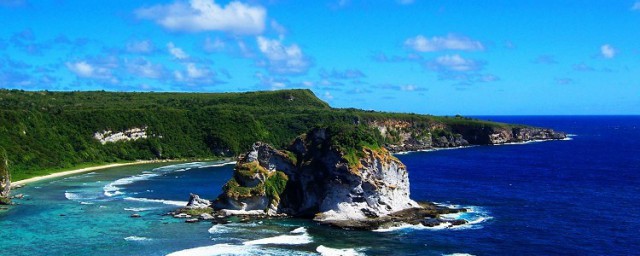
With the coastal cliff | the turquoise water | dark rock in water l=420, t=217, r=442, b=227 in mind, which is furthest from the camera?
the coastal cliff

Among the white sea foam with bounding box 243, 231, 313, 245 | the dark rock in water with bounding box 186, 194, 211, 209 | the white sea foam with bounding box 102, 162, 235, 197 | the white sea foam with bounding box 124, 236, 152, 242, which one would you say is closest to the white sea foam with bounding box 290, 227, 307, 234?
the white sea foam with bounding box 243, 231, 313, 245

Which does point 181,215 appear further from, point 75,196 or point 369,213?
point 75,196

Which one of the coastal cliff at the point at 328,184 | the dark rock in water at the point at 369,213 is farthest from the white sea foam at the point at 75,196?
the dark rock in water at the point at 369,213

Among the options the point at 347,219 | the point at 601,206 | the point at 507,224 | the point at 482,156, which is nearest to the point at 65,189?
the point at 347,219

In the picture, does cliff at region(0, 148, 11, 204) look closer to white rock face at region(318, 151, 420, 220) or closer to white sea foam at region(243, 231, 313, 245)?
white sea foam at region(243, 231, 313, 245)

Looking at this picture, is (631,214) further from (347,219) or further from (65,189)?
(65,189)

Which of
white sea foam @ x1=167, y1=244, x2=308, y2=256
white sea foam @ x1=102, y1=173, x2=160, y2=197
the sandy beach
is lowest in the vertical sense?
white sea foam @ x1=167, y1=244, x2=308, y2=256
